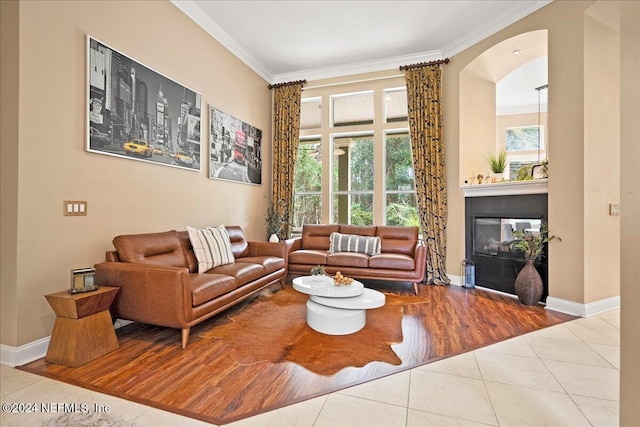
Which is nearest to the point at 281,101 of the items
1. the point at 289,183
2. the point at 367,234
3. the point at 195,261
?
the point at 289,183

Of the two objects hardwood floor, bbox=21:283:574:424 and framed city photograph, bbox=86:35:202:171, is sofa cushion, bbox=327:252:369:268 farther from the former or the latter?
framed city photograph, bbox=86:35:202:171

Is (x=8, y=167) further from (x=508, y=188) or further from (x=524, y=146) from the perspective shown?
(x=524, y=146)

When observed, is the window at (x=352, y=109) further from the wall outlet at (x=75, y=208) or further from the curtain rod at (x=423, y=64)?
the wall outlet at (x=75, y=208)

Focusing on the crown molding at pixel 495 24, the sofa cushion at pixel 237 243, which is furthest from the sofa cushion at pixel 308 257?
the crown molding at pixel 495 24

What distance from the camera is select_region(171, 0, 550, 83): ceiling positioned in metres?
3.85

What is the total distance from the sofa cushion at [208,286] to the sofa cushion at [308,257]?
1.64 metres

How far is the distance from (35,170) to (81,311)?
3.82 feet

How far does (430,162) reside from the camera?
495cm

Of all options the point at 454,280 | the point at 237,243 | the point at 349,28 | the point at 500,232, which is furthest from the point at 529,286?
the point at 349,28

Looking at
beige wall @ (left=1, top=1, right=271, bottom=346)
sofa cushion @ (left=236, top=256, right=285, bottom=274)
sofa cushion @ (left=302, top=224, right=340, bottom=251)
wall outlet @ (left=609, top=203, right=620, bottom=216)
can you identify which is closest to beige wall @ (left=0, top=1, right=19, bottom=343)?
beige wall @ (left=1, top=1, right=271, bottom=346)

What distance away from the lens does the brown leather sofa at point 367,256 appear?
4.19 m

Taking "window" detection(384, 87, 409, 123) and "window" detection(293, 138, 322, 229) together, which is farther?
"window" detection(293, 138, 322, 229)

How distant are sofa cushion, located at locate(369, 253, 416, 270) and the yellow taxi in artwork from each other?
3.13 metres

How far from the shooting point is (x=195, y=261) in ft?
11.4
